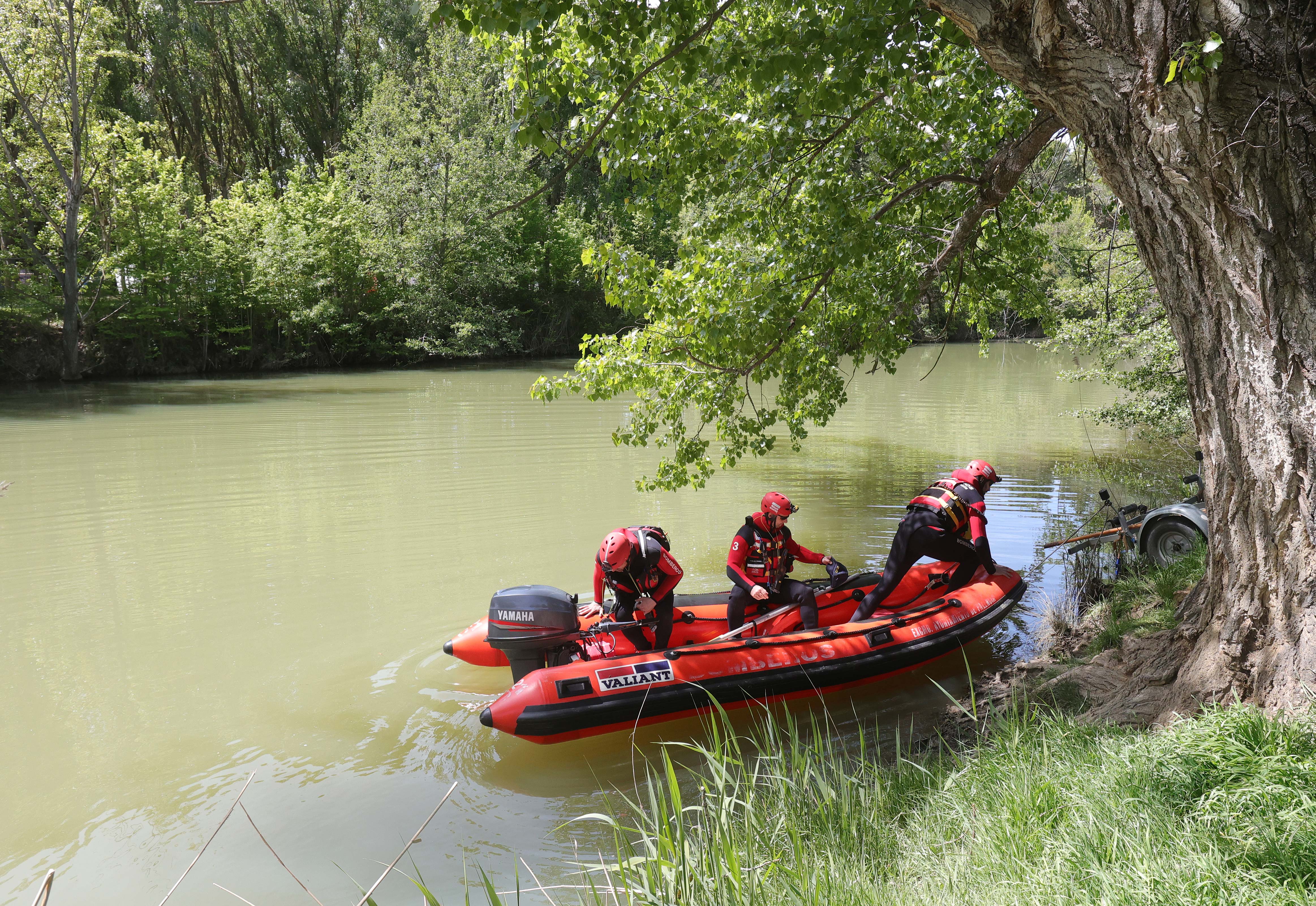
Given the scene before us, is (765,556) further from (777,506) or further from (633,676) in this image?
(633,676)

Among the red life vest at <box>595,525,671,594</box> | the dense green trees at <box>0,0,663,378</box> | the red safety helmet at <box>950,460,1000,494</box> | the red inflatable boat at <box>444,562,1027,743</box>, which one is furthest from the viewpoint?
the dense green trees at <box>0,0,663,378</box>

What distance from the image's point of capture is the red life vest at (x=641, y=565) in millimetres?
5480

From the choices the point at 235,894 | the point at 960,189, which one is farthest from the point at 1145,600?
the point at 235,894

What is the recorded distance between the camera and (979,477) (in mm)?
6816

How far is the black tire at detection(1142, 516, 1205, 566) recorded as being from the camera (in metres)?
6.56

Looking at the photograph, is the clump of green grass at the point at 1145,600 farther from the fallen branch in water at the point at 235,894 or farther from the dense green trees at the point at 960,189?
the fallen branch in water at the point at 235,894

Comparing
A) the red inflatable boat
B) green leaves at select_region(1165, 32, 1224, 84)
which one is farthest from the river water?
green leaves at select_region(1165, 32, 1224, 84)

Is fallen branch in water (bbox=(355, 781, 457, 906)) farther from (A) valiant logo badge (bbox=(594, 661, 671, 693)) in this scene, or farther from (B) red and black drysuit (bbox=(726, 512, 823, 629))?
(B) red and black drysuit (bbox=(726, 512, 823, 629))

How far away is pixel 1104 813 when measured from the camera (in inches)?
102

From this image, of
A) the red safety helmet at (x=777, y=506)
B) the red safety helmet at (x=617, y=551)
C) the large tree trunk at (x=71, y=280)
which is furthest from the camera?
the large tree trunk at (x=71, y=280)

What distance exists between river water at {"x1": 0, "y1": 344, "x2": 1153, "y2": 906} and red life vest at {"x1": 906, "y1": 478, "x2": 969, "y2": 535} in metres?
1.03

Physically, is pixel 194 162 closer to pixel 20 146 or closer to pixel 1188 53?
pixel 20 146

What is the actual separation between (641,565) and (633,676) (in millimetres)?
736

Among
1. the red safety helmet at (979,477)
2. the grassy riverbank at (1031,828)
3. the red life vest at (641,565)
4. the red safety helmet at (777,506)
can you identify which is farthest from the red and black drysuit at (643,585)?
the red safety helmet at (979,477)
